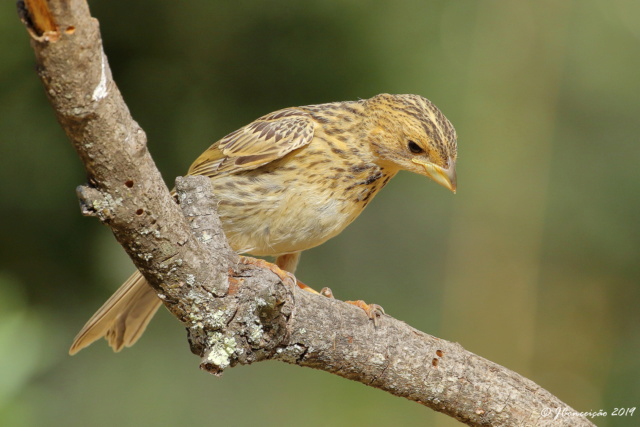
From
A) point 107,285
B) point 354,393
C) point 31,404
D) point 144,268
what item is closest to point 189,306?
point 144,268

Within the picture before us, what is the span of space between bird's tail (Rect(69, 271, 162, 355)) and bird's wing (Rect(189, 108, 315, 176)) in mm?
643

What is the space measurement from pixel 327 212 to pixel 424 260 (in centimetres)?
229

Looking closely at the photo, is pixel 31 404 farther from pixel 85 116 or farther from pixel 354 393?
pixel 354 393

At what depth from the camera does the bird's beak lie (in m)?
3.68

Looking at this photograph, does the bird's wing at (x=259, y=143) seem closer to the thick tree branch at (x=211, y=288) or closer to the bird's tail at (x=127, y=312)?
the bird's tail at (x=127, y=312)

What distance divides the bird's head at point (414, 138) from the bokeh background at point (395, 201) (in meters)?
0.77

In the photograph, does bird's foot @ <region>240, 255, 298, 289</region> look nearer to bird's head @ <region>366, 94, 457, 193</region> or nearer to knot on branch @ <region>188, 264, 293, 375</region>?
knot on branch @ <region>188, 264, 293, 375</region>

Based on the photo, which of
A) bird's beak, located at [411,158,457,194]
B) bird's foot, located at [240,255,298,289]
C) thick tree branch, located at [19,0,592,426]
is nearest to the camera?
thick tree branch, located at [19,0,592,426]

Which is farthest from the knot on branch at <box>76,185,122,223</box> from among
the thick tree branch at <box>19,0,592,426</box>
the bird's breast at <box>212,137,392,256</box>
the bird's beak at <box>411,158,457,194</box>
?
the bird's beak at <box>411,158,457,194</box>

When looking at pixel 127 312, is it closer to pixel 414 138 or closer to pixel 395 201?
pixel 414 138

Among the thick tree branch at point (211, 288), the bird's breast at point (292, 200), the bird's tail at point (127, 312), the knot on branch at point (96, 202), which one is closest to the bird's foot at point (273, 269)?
the thick tree branch at point (211, 288)

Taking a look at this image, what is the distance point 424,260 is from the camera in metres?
5.91

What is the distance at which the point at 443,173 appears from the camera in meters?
3.71

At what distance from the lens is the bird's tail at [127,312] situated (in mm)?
A: 3883
